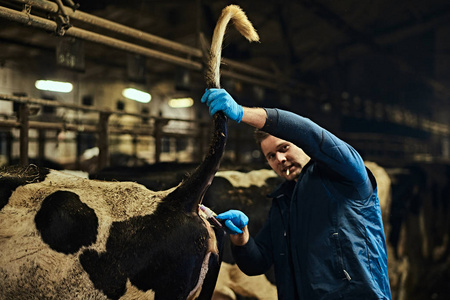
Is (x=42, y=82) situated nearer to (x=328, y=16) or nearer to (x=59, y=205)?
(x=59, y=205)

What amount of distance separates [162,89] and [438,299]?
260 inches

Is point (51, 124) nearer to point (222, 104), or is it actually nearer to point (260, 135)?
point (260, 135)

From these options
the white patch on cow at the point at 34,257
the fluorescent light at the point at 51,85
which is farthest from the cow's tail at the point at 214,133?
the fluorescent light at the point at 51,85

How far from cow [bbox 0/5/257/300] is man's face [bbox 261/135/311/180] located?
50cm

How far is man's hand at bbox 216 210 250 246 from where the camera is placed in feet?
5.88

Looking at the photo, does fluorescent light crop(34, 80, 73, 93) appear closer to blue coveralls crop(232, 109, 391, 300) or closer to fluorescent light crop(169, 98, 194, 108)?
blue coveralls crop(232, 109, 391, 300)

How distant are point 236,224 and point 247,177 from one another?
4.04 ft

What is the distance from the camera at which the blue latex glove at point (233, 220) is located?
1788 mm

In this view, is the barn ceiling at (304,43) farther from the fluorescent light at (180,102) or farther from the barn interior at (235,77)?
the fluorescent light at (180,102)

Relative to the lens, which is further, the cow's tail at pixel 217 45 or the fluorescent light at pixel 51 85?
the fluorescent light at pixel 51 85

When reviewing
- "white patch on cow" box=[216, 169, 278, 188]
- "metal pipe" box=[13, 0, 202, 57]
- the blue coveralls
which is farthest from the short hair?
"metal pipe" box=[13, 0, 202, 57]

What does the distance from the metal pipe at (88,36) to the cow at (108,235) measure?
45.5 inches

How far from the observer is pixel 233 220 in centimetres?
185

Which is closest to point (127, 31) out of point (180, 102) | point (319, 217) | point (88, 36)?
point (88, 36)
